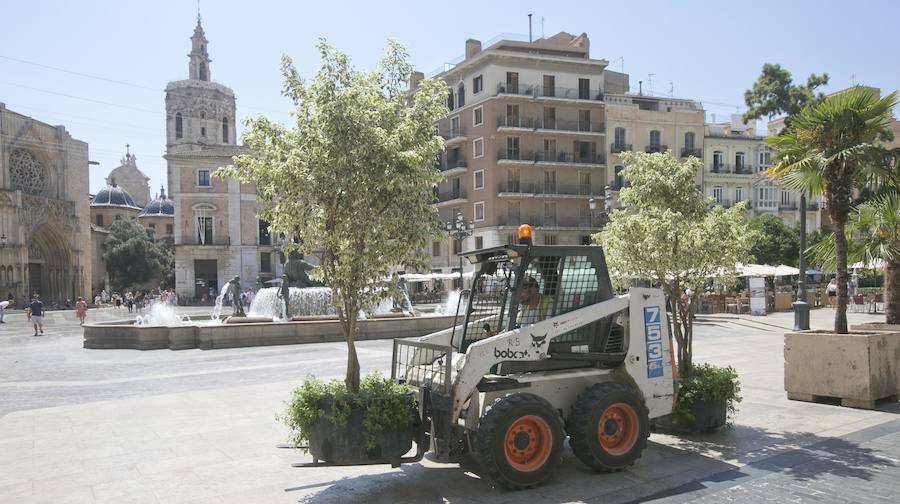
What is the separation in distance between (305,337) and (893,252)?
49.5ft

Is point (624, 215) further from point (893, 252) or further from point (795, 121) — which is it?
point (893, 252)

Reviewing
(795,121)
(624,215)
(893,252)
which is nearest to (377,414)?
(624,215)

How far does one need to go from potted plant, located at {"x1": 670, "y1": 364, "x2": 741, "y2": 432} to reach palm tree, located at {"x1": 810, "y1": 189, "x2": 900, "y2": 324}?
13.9ft

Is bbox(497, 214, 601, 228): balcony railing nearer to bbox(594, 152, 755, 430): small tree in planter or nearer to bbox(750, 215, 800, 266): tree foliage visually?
bbox(750, 215, 800, 266): tree foliage

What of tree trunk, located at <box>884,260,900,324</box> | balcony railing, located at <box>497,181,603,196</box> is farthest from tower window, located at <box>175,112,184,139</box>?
tree trunk, located at <box>884,260,900,324</box>

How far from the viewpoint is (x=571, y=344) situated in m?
6.89

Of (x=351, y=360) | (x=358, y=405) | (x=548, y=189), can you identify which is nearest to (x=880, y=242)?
(x=351, y=360)

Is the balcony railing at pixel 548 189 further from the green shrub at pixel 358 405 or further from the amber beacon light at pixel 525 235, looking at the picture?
the green shrub at pixel 358 405

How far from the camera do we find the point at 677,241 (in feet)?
28.0

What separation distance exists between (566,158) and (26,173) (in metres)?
46.1

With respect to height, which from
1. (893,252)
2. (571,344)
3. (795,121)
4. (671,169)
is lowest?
(571,344)

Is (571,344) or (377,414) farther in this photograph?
(571,344)

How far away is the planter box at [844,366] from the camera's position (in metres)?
9.25

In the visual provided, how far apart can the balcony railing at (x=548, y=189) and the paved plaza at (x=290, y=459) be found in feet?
127
